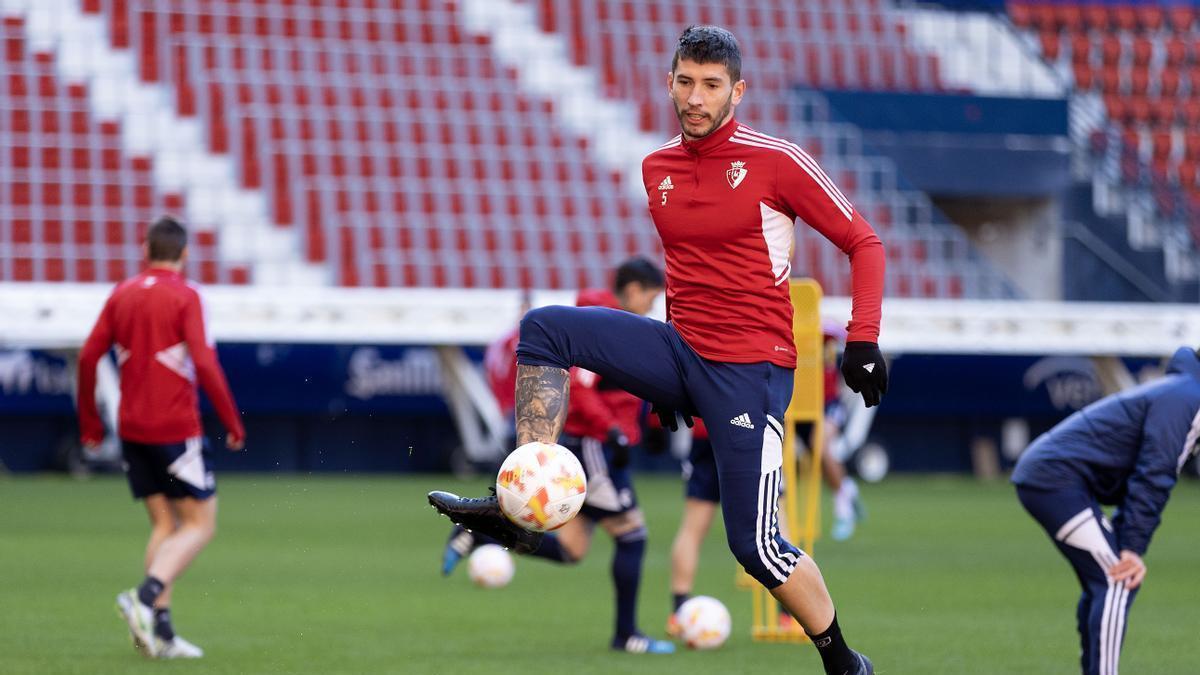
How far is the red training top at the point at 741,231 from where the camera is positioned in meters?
6.14

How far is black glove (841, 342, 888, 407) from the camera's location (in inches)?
226

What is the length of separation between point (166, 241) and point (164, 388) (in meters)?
0.70

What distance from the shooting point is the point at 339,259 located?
2434cm

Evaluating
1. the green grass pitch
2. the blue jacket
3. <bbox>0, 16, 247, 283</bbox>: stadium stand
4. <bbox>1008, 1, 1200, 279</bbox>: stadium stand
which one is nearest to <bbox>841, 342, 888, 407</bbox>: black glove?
the blue jacket

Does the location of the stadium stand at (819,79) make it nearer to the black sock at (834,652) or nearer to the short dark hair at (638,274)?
the short dark hair at (638,274)

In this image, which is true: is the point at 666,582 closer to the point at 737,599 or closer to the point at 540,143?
the point at 737,599

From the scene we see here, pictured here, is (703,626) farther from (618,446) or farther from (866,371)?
(866,371)

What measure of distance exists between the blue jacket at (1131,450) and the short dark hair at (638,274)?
2.37 m

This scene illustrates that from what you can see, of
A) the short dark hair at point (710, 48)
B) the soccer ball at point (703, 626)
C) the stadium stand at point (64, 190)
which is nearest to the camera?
the short dark hair at point (710, 48)

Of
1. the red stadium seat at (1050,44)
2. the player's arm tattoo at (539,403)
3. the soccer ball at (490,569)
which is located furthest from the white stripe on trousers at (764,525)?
the red stadium seat at (1050,44)

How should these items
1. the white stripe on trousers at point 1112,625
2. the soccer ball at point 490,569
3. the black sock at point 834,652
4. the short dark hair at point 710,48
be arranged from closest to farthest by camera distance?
1. the short dark hair at point 710,48
2. the black sock at point 834,652
3. the white stripe on trousers at point 1112,625
4. the soccer ball at point 490,569

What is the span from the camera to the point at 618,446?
927 cm

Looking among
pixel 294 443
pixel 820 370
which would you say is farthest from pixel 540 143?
pixel 820 370

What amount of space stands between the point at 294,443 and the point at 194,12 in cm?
670
